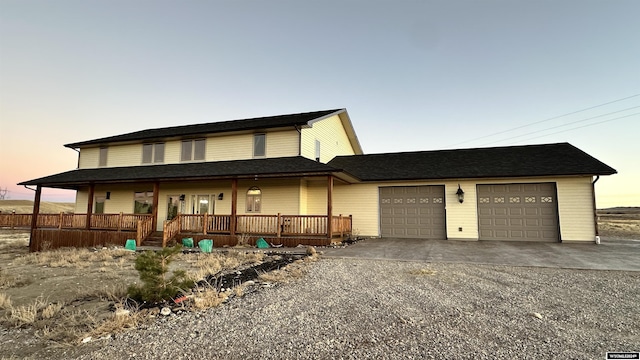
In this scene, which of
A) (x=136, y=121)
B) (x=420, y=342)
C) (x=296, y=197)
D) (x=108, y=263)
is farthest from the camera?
(x=136, y=121)

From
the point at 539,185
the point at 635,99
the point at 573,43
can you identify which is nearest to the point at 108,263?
the point at 539,185

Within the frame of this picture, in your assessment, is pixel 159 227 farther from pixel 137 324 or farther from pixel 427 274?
pixel 427 274

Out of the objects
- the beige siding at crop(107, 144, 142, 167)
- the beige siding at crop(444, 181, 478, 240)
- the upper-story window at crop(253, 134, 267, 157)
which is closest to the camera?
the beige siding at crop(444, 181, 478, 240)

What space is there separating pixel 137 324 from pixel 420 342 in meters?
3.90

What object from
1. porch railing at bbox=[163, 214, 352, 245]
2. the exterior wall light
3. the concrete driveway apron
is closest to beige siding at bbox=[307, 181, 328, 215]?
porch railing at bbox=[163, 214, 352, 245]

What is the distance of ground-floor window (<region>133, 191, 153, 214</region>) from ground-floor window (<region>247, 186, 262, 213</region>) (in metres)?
6.23

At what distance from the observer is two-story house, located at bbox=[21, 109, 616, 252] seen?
40.8 feet

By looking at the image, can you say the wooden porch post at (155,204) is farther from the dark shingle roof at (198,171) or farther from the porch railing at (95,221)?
the dark shingle roof at (198,171)

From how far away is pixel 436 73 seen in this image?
1802 centimetres

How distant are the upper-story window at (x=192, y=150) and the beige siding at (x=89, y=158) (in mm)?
6573

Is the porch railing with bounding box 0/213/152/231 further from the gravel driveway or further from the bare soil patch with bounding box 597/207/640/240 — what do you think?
the bare soil patch with bounding box 597/207/640/240

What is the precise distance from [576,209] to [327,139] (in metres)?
12.2

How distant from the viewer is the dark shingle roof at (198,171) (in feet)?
40.0

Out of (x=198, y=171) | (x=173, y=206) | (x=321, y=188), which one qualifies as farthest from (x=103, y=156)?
(x=321, y=188)
